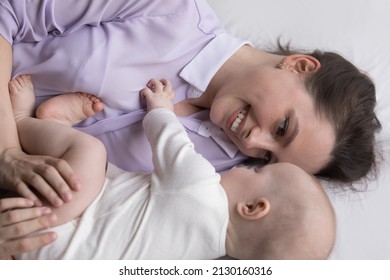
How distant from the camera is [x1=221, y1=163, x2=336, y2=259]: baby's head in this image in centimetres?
96

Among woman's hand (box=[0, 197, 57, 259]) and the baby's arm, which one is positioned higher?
the baby's arm

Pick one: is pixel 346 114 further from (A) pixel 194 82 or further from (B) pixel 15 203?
(B) pixel 15 203

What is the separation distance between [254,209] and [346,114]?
40 cm

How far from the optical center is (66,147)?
1035 mm

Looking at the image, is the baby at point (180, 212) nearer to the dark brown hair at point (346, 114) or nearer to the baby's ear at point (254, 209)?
the baby's ear at point (254, 209)

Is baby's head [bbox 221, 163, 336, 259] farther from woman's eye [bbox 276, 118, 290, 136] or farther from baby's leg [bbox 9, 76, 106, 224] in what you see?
baby's leg [bbox 9, 76, 106, 224]

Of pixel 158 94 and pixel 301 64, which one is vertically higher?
pixel 301 64

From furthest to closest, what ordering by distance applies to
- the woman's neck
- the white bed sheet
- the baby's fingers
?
the white bed sheet < the woman's neck < the baby's fingers

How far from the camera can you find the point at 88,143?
3.34 ft

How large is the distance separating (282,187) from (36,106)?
0.68 m

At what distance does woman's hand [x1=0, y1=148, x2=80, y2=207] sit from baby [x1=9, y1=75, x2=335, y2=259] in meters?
0.03

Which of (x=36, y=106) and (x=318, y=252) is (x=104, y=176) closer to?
(x=36, y=106)

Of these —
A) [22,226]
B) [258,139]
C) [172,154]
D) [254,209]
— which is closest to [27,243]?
[22,226]

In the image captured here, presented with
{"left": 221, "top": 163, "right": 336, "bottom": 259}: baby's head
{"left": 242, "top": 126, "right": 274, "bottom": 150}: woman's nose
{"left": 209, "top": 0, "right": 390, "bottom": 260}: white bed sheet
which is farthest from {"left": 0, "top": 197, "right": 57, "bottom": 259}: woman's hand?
{"left": 209, "top": 0, "right": 390, "bottom": 260}: white bed sheet
